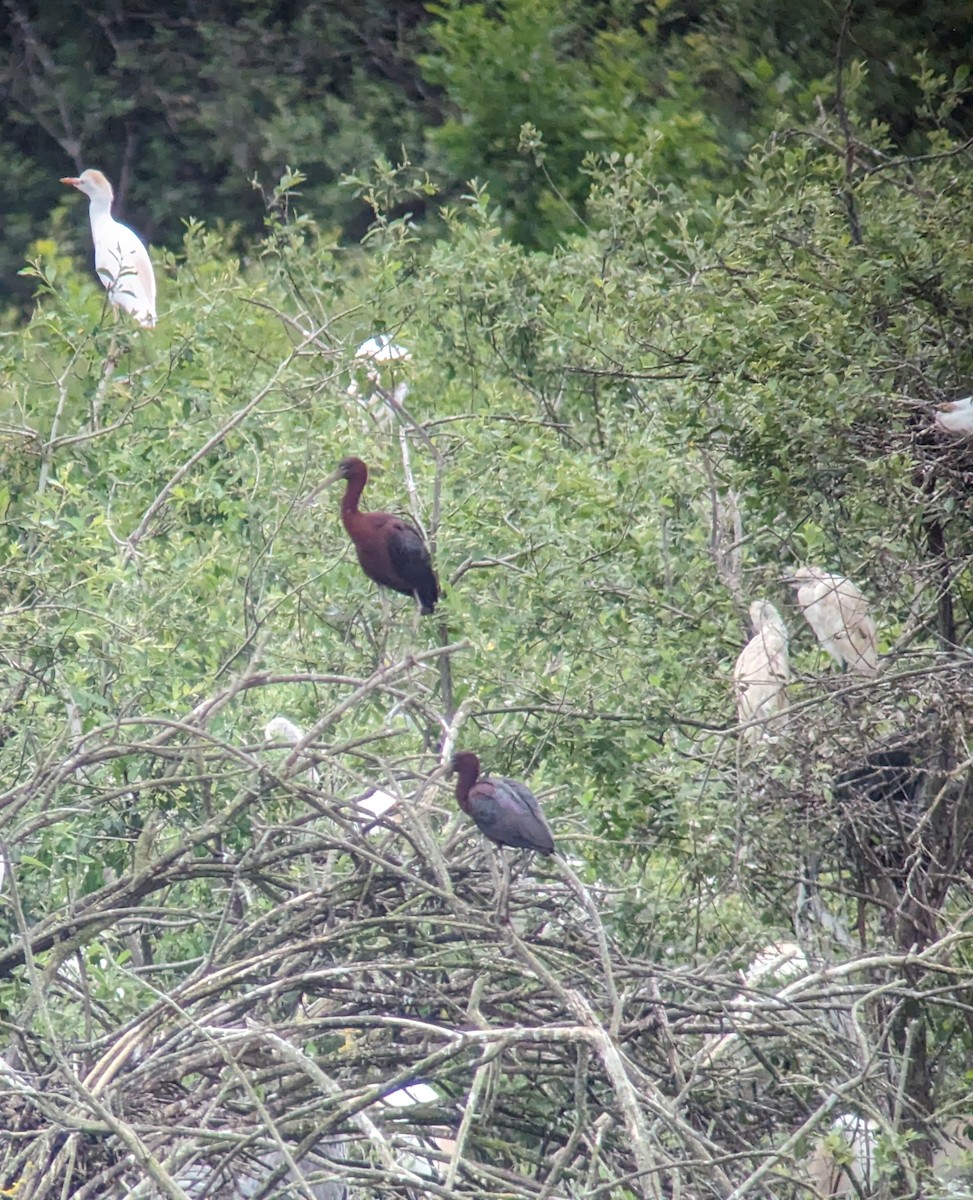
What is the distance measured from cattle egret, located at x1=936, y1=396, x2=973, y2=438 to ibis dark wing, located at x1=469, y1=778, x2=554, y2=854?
112 centimetres

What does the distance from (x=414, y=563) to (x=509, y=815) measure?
1.29 metres

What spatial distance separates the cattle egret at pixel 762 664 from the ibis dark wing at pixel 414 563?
78 cm

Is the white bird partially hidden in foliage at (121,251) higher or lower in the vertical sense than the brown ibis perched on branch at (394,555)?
lower

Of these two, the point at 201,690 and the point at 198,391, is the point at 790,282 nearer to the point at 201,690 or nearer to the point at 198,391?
the point at 201,690

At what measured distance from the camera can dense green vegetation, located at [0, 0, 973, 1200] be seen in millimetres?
3199

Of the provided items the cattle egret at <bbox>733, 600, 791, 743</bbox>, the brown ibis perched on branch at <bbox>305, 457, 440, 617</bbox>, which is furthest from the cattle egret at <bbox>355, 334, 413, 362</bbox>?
the cattle egret at <bbox>733, 600, 791, 743</bbox>

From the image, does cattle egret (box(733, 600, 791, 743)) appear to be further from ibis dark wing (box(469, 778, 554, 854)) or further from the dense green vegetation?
ibis dark wing (box(469, 778, 554, 854))

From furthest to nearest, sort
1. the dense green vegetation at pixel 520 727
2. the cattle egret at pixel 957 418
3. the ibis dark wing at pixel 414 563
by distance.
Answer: the ibis dark wing at pixel 414 563
the cattle egret at pixel 957 418
the dense green vegetation at pixel 520 727

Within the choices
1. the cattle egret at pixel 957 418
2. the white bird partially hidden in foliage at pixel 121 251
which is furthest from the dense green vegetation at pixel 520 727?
the white bird partially hidden in foliage at pixel 121 251

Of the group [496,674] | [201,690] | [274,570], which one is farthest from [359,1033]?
[274,570]

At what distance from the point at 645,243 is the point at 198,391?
192 cm

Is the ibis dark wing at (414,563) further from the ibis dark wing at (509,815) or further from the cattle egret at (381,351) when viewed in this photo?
the ibis dark wing at (509,815)

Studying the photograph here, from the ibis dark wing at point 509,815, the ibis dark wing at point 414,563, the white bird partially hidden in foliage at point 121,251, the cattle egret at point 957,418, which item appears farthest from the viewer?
the white bird partially hidden in foliage at point 121,251

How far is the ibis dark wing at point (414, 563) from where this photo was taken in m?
4.94
